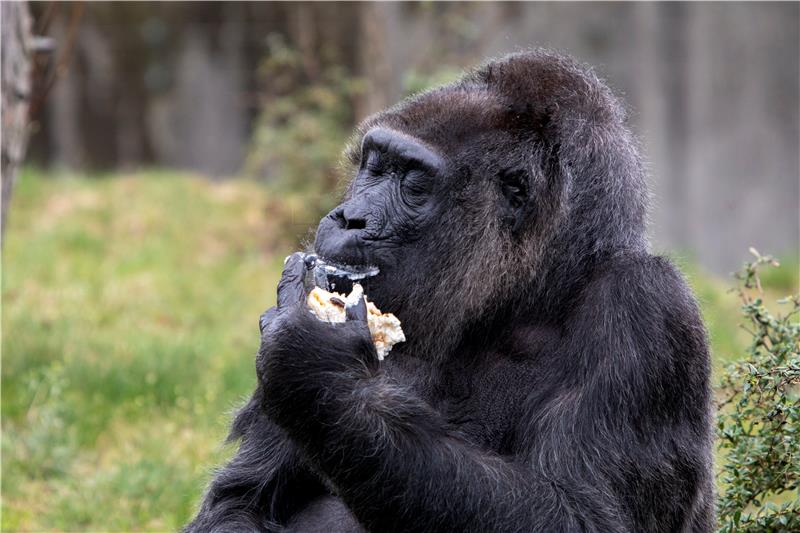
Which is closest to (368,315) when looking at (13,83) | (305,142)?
(13,83)

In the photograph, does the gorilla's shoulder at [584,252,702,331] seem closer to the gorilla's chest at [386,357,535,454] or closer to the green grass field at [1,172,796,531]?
the gorilla's chest at [386,357,535,454]

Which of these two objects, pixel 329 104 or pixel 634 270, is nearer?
pixel 634 270

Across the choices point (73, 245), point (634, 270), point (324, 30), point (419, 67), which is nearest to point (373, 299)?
point (634, 270)

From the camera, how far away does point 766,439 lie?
433 cm

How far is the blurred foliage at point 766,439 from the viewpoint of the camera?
4.18 meters

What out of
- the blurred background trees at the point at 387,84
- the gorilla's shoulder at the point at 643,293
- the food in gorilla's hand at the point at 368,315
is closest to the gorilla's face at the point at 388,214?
the food in gorilla's hand at the point at 368,315

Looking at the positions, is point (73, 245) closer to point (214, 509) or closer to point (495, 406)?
point (214, 509)

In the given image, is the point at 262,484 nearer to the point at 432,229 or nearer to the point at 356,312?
the point at 356,312

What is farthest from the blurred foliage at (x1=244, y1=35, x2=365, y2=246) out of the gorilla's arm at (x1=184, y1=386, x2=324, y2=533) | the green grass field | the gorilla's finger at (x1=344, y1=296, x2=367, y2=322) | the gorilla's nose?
the gorilla's finger at (x1=344, y1=296, x2=367, y2=322)

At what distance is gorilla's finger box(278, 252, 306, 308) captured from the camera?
3.90m

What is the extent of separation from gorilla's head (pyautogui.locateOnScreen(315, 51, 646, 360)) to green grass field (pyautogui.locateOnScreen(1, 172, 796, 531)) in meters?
1.25

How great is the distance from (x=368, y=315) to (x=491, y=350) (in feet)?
1.70

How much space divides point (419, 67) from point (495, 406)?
8.72m

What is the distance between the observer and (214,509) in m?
4.42
